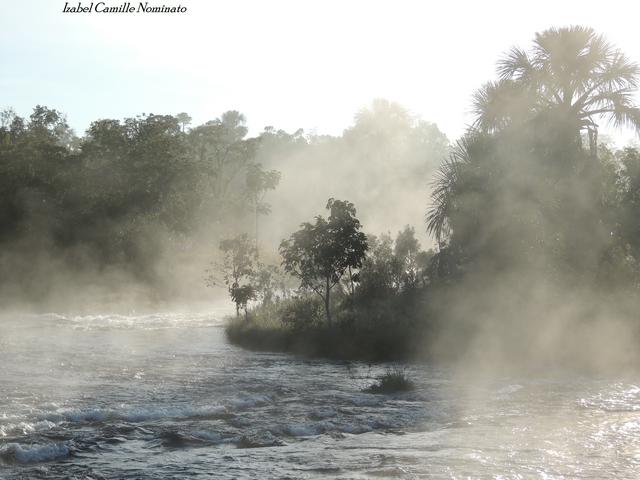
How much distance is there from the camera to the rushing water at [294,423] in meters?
10.7

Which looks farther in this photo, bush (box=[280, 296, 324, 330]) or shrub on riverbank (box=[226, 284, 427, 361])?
bush (box=[280, 296, 324, 330])

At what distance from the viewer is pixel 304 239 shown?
83.3ft

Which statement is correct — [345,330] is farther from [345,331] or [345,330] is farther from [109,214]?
[109,214]

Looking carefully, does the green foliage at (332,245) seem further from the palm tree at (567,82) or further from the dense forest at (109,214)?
the dense forest at (109,214)

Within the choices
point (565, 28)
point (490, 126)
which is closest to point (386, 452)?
point (490, 126)

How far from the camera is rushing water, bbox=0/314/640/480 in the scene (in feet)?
35.1

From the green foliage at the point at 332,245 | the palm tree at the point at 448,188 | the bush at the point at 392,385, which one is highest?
the palm tree at the point at 448,188

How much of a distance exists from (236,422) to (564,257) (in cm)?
1398

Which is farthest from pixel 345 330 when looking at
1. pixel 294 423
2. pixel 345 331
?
pixel 294 423

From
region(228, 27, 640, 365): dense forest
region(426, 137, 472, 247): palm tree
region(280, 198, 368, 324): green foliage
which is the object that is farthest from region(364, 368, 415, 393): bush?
region(426, 137, 472, 247): palm tree

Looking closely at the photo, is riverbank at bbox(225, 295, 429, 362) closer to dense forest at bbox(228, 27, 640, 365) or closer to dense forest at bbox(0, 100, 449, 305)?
dense forest at bbox(228, 27, 640, 365)

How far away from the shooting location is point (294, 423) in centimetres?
1357

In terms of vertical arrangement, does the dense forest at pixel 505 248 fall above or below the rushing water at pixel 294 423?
above

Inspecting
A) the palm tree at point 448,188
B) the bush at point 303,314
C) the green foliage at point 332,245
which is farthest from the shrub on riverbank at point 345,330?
the palm tree at point 448,188
